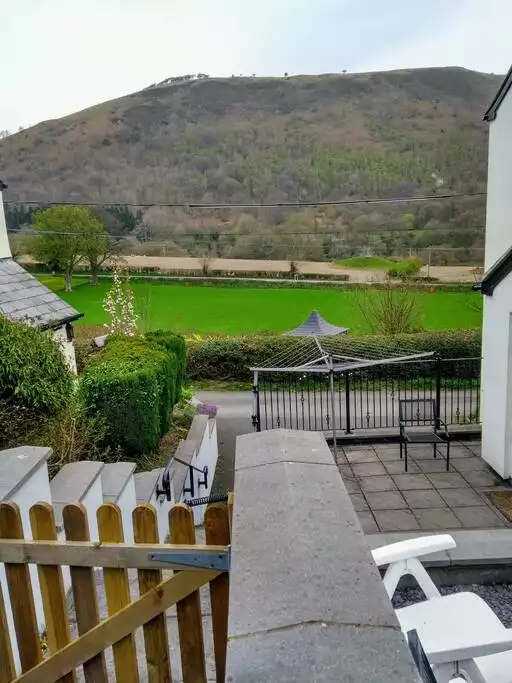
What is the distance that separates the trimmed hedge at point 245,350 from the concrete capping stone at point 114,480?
11.9m

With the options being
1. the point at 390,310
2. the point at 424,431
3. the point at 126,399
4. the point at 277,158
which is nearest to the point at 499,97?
the point at 424,431

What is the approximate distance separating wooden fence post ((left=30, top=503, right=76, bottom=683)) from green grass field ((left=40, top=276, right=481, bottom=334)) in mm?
17556

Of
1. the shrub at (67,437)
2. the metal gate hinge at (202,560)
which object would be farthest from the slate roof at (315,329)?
the metal gate hinge at (202,560)

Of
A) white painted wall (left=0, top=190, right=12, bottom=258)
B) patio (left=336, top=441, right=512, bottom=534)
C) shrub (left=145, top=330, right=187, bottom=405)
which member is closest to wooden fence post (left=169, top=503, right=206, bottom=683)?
patio (left=336, top=441, right=512, bottom=534)

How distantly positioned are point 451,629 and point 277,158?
79.4 metres

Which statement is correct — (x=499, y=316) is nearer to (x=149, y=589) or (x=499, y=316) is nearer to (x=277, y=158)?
(x=149, y=589)

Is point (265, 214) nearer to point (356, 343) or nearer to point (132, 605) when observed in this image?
point (356, 343)

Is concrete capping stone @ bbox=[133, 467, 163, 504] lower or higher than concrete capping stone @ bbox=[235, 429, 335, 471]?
lower

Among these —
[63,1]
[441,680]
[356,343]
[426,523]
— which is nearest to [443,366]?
[356,343]

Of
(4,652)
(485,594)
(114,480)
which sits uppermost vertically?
(4,652)

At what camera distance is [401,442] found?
7117 millimetres

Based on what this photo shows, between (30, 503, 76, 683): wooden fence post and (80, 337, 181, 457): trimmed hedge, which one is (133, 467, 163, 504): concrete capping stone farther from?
(30, 503, 76, 683): wooden fence post

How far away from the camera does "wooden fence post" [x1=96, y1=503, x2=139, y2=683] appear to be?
1622 mm

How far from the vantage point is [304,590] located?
41.6 inches
